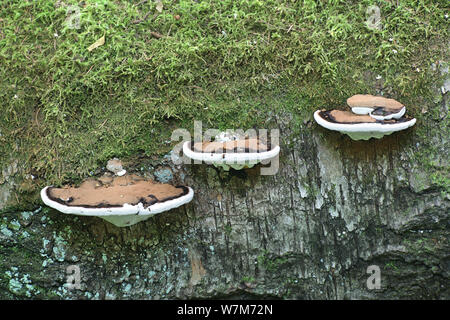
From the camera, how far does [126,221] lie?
300 cm

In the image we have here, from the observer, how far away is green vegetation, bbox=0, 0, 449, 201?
122 inches

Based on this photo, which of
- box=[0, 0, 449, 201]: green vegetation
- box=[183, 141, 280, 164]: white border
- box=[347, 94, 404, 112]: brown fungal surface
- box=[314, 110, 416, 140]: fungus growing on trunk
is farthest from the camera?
box=[0, 0, 449, 201]: green vegetation

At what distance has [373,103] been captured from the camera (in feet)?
9.16

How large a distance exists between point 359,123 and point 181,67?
1431mm

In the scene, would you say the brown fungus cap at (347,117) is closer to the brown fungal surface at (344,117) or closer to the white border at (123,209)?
the brown fungal surface at (344,117)

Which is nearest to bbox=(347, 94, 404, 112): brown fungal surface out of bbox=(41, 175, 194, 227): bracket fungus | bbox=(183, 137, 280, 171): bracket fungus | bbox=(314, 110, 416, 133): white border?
bbox=(314, 110, 416, 133): white border

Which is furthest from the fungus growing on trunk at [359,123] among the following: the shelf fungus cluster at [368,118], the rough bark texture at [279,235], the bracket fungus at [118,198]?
the bracket fungus at [118,198]

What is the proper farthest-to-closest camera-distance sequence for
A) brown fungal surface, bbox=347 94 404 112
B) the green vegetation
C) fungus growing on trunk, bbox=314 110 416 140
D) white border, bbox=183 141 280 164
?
the green vegetation < brown fungal surface, bbox=347 94 404 112 < fungus growing on trunk, bbox=314 110 416 140 < white border, bbox=183 141 280 164

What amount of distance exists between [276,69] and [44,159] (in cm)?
201

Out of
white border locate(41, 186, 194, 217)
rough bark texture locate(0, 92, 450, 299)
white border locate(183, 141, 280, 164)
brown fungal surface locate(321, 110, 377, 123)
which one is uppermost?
brown fungal surface locate(321, 110, 377, 123)

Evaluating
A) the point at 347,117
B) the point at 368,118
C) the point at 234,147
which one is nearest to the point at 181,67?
the point at 234,147

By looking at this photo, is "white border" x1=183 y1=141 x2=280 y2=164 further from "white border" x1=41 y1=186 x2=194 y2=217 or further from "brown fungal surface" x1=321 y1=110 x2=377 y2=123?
"brown fungal surface" x1=321 y1=110 x2=377 y2=123

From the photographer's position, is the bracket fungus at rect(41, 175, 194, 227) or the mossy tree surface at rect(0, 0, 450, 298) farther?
the mossy tree surface at rect(0, 0, 450, 298)

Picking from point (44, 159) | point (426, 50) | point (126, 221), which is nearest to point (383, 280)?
point (426, 50)
